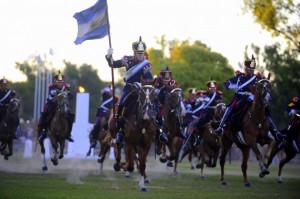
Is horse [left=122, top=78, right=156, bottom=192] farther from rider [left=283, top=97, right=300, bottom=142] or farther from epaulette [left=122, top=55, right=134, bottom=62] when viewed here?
rider [left=283, top=97, right=300, bottom=142]

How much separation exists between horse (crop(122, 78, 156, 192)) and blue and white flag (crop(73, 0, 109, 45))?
3733 millimetres

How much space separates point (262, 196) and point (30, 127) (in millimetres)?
50763

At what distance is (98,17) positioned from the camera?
1019 inches

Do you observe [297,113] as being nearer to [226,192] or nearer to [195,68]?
[226,192]

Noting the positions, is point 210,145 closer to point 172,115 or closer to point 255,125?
point 172,115

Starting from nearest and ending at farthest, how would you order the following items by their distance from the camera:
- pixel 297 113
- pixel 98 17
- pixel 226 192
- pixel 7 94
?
pixel 226 192 < pixel 98 17 < pixel 297 113 < pixel 7 94

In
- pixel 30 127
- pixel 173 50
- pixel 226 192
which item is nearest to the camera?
pixel 226 192

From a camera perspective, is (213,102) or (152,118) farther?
(213,102)

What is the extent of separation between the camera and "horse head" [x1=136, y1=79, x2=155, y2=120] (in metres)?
21.7

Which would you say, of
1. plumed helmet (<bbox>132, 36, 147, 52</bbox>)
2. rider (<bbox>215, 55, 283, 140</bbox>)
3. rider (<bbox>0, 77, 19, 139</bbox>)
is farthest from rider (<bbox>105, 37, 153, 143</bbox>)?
rider (<bbox>0, 77, 19, 139</bbox>)

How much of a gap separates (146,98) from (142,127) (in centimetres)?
113

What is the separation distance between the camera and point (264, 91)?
2530 centimetres

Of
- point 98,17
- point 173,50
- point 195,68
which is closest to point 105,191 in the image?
point 98,17

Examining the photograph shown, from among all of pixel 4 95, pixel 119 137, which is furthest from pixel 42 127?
pixel 119 137
